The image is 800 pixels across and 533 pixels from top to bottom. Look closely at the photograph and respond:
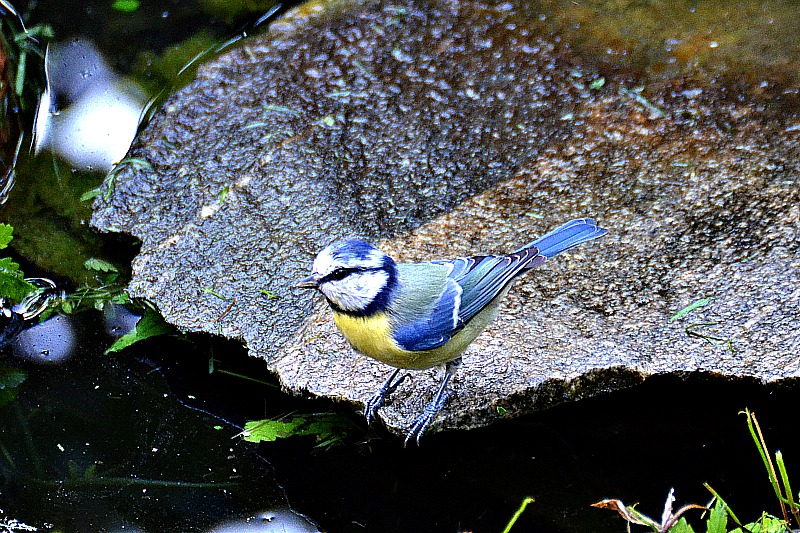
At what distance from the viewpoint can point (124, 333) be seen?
4.41 m

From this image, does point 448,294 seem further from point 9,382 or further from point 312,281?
point 9,382

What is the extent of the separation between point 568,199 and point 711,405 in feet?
3.87

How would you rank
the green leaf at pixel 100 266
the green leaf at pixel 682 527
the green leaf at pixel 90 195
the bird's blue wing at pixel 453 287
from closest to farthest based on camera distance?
1. the green leaf at pixel 682 527
2. the bird's blue wing at pixel 453 287
3. the green leaf at pixel 100 266
4. the green leaf at pixel 90 195

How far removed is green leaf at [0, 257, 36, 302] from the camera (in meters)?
4.29

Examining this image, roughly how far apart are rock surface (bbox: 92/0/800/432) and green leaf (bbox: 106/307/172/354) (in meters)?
0.14

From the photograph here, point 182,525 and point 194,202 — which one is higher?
point 194,202

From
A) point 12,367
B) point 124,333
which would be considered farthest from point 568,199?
point 12,367

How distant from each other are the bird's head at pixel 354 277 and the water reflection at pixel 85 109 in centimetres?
234

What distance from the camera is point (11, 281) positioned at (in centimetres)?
430

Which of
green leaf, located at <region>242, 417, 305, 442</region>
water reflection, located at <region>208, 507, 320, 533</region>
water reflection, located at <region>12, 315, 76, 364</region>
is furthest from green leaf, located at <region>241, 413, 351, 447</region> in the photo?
water reflection, located at <region>12, 315, 76, 364</region>

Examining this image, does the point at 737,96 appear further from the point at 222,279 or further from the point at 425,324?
the point at 222,279

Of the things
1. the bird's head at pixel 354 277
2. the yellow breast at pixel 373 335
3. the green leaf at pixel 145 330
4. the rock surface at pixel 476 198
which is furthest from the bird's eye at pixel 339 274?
the green leaf at pixel 145 330

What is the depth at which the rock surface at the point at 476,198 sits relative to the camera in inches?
152

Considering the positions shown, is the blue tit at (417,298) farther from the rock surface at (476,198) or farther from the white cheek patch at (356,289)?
the rock surface at (476,198)
